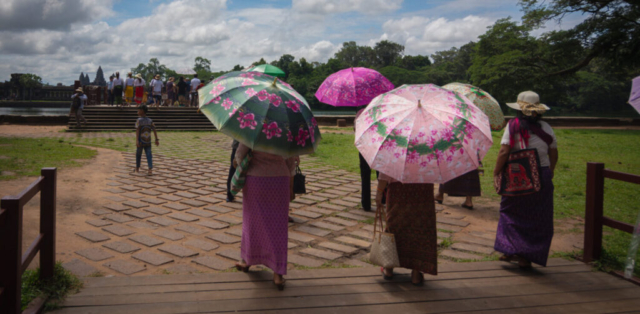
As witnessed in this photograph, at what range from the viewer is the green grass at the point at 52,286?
3078 mm

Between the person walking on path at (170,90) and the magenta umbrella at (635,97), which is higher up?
the person walking on path at (170,90)

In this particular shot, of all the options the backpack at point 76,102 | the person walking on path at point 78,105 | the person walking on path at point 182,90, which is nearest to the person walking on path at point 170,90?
the person walking on path at point 182,90

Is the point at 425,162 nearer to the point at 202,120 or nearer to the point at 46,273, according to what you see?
the point at 46,273

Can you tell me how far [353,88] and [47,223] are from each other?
11.8ft

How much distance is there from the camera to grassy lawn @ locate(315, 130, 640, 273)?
5.64 meters

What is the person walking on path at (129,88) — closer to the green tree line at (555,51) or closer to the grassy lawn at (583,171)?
the green tree line at (555,51)

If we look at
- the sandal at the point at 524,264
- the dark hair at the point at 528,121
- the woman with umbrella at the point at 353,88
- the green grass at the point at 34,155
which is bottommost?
the sandal at the point at 524,264

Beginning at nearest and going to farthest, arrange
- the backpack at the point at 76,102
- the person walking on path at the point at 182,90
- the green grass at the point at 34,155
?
the green grass at the point at 34,155
the backpack at the point at 76,102
the person walking on path at the point at 182,90

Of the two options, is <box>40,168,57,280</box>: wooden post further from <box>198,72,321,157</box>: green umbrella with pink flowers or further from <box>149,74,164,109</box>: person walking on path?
<box>149,74,164,109</box>: person walking on path

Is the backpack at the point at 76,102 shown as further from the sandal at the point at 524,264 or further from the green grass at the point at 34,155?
the sandal at the point at 524,264

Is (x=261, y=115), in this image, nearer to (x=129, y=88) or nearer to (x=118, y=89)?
(x=129, y=88)

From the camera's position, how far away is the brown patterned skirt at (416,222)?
3.59 m

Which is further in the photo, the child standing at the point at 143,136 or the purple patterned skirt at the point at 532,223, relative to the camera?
the child standing at the point at 143,136

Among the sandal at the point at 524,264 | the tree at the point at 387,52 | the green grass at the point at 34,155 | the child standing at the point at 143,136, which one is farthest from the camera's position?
the tree at the point at 387,52
